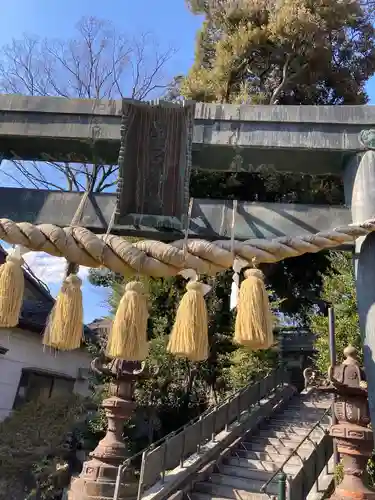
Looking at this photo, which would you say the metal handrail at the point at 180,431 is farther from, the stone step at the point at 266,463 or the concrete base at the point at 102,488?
the stone step at the point at 266,463

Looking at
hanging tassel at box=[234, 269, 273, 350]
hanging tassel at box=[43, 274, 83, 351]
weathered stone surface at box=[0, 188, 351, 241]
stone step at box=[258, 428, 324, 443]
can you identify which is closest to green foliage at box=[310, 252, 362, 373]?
stone step at box=[258, 428, 324, 443]

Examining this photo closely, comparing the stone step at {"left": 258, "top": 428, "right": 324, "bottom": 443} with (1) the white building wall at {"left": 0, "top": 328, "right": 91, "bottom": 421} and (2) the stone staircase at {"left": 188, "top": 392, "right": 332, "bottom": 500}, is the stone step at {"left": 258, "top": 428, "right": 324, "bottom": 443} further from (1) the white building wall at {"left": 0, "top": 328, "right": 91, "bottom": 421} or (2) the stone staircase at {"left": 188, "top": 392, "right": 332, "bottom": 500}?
(1) the white building wall at {"left": 0, "top": 328, "right": 91, "bottom": 421}

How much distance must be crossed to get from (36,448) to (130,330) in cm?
795

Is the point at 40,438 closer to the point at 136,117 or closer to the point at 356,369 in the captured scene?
the point at 356,369

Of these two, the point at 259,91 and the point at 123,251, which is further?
the point at 259,91

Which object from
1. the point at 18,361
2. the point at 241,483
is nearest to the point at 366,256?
the point at 241,483

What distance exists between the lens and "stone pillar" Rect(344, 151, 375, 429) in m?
2.73

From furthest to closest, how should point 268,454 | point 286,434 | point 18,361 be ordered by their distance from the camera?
point 18,361 < point 286,434 < point 268,454

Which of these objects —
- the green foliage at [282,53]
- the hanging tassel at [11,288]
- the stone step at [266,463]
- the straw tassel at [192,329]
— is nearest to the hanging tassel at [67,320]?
the hanging tassel at [11,288]

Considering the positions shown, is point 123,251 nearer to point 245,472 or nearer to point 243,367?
point 245,472

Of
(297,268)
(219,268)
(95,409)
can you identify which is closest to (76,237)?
(219,268)

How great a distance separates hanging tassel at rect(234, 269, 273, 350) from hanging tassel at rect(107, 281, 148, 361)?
501mm

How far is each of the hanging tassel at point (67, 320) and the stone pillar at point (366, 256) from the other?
73.3 inches

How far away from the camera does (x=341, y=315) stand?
7.47 m
